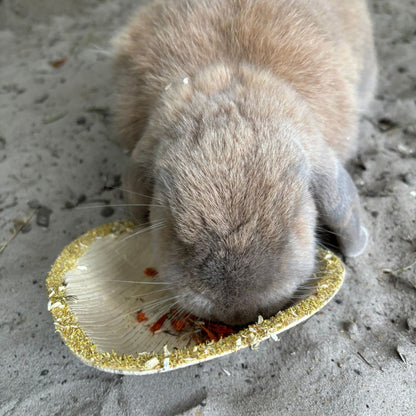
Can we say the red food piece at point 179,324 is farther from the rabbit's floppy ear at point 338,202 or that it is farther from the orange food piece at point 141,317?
the rabbit's floppy ear at point 338,202

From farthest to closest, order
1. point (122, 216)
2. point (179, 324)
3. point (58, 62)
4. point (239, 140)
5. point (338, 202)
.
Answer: point (58, 62) → point (122, 216) → point (338, 202) → point (179, 324) → point (239, 140)

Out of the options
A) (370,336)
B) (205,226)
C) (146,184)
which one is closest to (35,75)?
(146,184)

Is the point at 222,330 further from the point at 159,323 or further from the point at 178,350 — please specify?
the point at 159,323

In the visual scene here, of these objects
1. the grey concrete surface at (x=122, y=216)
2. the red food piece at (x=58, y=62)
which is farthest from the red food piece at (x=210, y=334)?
the red food piece at (x=58, y=62)

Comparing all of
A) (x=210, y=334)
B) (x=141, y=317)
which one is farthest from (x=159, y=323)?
(x=210, y=334)

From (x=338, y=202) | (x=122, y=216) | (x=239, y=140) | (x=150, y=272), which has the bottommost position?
Answer: (x=122, y=216)

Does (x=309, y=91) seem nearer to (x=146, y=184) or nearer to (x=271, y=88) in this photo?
(x=271, y=88)
